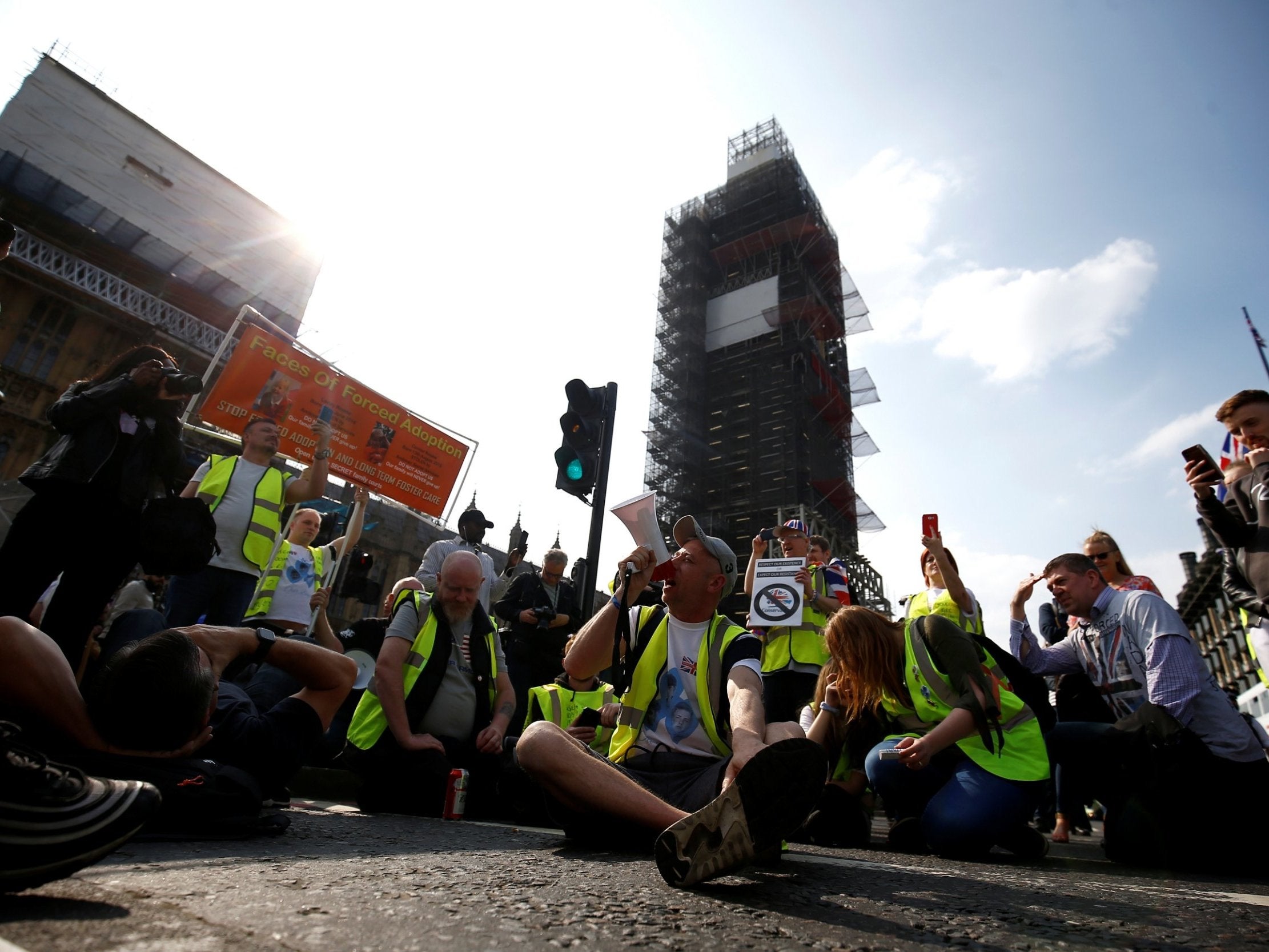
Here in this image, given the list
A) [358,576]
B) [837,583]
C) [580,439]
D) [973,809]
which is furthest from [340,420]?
[973,809]

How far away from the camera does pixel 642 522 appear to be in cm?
278

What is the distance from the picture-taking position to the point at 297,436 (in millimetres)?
8469

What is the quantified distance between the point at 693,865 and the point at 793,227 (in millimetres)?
41089

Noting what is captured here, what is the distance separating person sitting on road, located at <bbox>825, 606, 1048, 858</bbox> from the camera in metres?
2.78

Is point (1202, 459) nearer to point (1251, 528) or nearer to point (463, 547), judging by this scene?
point (1251, 528)

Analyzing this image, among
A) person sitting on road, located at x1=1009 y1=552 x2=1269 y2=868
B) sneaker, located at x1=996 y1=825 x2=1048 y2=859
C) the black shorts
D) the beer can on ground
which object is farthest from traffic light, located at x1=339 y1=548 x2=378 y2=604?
person sitting on road, located at x1=1009 y1=552 x2=1269 y2=868

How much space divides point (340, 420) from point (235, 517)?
4.71m

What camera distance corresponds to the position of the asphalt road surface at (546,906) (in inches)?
38.7

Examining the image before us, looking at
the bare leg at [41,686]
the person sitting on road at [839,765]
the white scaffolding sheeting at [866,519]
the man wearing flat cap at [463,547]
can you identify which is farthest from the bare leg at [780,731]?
the white scaffolding sheeting at [866,519]

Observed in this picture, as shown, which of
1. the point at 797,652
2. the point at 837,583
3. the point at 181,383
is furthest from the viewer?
the point at 837,583

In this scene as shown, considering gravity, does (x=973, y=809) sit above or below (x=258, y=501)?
below

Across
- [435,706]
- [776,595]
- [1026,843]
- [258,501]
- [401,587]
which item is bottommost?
[1026,843]

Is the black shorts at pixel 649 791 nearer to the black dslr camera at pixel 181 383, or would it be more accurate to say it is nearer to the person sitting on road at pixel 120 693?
the person sitting on road at pixel 120 693

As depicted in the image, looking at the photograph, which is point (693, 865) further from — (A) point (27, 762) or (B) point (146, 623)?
(B) point (146, 623)
